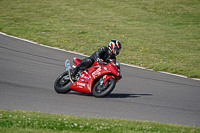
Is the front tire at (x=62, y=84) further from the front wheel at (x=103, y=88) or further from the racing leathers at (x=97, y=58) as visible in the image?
the front wheel at (x=103, y=88)

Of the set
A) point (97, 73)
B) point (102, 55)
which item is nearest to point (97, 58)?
point (102, 55)

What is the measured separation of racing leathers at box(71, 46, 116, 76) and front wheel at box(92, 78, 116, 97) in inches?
27.0

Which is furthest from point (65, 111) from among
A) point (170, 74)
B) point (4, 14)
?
point (4, 14)

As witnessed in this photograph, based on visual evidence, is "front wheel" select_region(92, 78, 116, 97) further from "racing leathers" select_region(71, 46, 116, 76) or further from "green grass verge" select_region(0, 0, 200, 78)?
"green grass verge" select_region(0, 0, 200, 78)

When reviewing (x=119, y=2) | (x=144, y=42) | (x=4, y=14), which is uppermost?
(x=119, y=2)

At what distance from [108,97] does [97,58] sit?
4.39ft

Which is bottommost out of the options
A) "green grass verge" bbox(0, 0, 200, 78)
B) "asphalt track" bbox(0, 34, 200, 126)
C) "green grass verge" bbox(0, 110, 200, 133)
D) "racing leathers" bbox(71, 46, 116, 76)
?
"green grass verge" bbox(0, 110, 200, 133)

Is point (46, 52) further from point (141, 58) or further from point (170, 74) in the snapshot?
point (170, 74)

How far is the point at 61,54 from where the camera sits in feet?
53.4

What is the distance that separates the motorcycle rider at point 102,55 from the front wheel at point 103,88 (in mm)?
645

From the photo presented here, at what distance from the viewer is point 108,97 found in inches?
376

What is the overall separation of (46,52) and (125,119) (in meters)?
10.0

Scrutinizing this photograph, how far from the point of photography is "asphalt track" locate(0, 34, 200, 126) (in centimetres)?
784

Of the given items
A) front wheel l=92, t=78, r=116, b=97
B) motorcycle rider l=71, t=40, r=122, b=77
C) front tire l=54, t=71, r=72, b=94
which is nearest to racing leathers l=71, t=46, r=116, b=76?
motorcycle rider l=71, t=40, r=122, b=77
